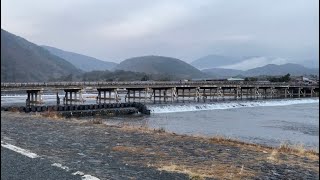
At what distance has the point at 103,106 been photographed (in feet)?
186

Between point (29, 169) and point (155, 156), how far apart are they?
3191 mm

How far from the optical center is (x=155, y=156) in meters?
9.54

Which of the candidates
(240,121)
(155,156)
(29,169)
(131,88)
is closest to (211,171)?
(155,156)

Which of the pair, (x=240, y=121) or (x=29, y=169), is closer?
(x=29, y=169)

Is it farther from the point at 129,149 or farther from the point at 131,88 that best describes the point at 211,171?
the point at 131,88

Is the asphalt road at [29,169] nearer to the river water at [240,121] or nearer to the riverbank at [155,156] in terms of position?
the riverbank at [155,156]

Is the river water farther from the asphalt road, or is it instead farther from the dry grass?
the asphalt road

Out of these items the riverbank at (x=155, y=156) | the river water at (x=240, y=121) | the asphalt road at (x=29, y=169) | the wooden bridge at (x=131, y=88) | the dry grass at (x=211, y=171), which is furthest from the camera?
the wooden bridge at (x=131, y=88)

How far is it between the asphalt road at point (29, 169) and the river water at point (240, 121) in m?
17.4

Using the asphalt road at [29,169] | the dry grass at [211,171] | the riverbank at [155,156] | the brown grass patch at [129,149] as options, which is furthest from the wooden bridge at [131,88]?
the dry grass at [211,171]

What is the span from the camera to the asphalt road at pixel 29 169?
22.1 ft

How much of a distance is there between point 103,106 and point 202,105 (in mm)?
17412

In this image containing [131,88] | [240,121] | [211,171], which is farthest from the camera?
[131,88]

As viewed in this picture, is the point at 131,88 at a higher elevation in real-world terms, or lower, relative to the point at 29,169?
higher
